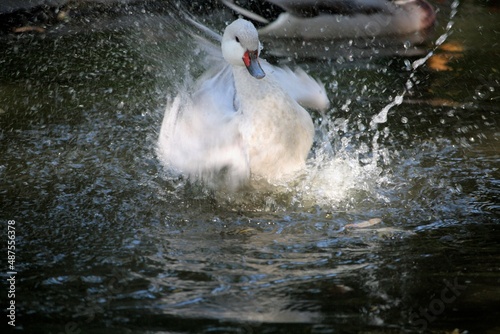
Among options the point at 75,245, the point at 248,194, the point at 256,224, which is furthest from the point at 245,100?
the point at 75,245

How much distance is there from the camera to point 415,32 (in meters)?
6.72

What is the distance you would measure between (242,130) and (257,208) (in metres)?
0.47

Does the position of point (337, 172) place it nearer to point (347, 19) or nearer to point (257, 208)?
point (257, 208)

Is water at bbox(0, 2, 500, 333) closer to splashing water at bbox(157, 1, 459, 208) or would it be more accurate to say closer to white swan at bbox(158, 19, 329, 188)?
splashing water at bbox(157, 1, 459, 208)

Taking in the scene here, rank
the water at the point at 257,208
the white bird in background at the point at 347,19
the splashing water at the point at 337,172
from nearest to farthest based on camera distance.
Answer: the water at the point at 257,208 < the splashing water at the point at 337,172 < the white bird in background at the point at 347,19

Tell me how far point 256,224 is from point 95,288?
1.03 metres

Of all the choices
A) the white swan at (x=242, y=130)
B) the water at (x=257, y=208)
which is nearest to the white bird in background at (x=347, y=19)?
the water at (x=257, y=208)

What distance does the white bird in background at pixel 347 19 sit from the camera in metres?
6.71

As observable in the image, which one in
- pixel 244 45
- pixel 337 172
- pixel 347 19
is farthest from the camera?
pixel 347 19

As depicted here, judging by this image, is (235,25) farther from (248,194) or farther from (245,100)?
(248,194)

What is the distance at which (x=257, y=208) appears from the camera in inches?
158

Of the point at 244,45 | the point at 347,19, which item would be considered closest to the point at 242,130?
the point at 244,45

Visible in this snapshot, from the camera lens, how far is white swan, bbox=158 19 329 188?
4.16 metres

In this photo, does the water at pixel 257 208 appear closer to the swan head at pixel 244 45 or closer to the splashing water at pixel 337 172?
the splashing water at pixel 337 172
